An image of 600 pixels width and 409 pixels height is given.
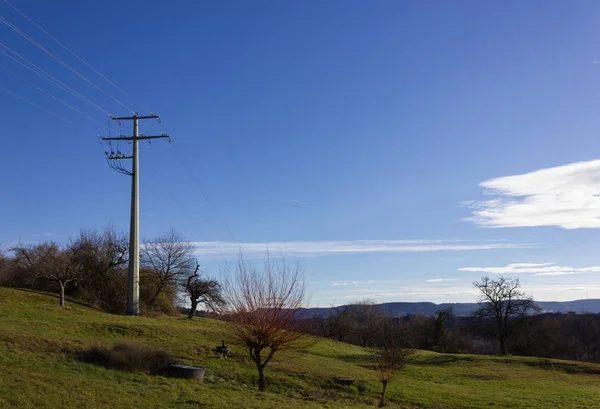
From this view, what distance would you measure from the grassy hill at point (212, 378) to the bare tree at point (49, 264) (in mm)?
1840

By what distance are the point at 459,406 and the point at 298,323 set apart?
9.47 m

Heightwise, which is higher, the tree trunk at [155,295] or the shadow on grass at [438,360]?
the tree trunk at [155,295]

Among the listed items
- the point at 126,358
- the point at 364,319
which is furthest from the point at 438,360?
the point at 364,319

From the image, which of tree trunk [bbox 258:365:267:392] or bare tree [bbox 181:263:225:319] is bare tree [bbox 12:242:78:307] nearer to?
bare tree [bbox 181:263:225:319]

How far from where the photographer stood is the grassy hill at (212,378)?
1345 centimetres

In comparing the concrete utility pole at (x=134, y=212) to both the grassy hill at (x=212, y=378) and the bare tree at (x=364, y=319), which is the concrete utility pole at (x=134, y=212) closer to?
the grassy hill at (x=212, y=378)

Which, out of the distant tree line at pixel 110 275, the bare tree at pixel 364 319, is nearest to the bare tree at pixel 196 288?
the distant tree line at pixel 110 275

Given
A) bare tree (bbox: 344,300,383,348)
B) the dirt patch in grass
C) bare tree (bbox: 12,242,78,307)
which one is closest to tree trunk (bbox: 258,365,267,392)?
the dirt patch in grass

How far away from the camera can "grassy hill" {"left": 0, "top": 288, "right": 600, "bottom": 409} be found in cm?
1345

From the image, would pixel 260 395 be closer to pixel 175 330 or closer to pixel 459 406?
pixel 459 406

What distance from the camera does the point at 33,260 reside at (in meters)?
45.6

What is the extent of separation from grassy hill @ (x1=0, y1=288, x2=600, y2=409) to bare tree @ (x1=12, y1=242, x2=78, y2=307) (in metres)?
1.84

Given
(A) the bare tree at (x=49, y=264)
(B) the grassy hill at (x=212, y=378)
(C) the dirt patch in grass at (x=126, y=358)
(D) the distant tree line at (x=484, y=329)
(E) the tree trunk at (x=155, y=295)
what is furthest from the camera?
(D) the distant tree line at (x=484, y=329)

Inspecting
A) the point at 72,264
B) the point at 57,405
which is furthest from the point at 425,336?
the point at 57,405
